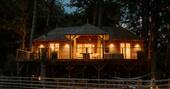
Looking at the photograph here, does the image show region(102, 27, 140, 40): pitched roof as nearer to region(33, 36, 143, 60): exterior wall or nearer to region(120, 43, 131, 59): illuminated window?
region(33, 36, 143, 60): exterior wall

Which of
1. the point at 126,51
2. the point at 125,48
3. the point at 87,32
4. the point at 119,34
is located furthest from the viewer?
the point at 119,34

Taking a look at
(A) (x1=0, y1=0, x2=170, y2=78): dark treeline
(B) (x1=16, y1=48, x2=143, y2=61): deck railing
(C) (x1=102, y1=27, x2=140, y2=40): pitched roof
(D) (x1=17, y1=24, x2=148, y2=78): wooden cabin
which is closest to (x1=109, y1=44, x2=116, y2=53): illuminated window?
(D) (x1=17, y1=24, x2=148, y2=78): wooden cabin

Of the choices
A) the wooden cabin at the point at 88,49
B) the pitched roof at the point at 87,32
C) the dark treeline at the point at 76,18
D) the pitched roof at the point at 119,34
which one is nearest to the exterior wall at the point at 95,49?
the wooden cabin at the point at 88,49

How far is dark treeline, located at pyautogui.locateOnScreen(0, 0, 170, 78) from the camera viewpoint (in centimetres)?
4725

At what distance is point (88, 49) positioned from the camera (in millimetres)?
43438

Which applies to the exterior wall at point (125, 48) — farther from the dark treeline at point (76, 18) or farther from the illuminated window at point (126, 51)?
the dark treeline at point (76, 18)

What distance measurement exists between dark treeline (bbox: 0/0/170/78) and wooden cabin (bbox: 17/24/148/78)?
2530mm

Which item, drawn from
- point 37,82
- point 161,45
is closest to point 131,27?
point 161,45

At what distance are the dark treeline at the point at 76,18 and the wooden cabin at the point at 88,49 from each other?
253 centimetres

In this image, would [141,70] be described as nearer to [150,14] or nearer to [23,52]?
[150,14]

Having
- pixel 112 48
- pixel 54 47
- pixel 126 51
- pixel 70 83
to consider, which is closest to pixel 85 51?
pixel 112 48

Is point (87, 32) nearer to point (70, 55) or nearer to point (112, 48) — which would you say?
point (70, 55)

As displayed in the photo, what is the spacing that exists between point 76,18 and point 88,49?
62.2 ft

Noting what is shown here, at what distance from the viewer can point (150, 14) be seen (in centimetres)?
4462
